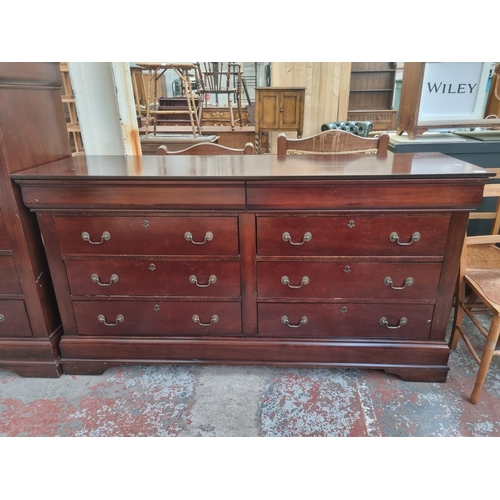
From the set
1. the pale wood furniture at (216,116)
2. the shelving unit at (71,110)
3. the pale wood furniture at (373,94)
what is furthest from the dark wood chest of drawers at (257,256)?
the pale wood furniture at (373,94)

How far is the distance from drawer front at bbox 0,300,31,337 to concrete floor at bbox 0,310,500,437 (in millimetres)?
240

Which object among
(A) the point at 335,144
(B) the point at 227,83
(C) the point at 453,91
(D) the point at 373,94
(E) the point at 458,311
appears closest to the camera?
(E) the point at 458,311

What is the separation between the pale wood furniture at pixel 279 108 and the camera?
4.36 m

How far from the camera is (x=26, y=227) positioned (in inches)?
63.4

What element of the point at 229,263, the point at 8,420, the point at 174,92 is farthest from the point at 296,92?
the point at 174,92

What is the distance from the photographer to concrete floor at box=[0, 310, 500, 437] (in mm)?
1500

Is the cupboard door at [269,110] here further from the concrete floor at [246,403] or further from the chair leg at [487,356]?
the chair leg at [487,356]

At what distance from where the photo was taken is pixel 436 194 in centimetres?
145

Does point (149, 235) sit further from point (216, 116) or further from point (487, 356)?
point (216, 116)

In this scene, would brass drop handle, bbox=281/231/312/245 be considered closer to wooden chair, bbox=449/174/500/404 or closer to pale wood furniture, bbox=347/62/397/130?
wooden chair, bbox=449/174/500/404

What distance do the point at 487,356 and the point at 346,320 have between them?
0.59 meters

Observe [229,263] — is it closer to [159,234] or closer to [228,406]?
[159,234]

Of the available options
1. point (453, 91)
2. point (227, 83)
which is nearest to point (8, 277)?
point (453, 91)

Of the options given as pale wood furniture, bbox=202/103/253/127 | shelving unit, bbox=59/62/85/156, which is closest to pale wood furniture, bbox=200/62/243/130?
pale wood furniture, bbox=202/103/253/127
